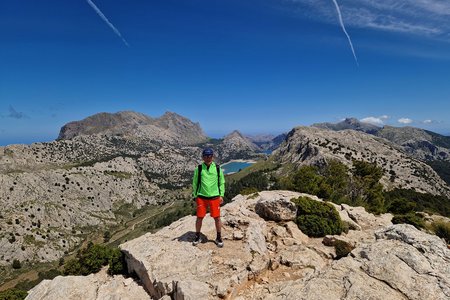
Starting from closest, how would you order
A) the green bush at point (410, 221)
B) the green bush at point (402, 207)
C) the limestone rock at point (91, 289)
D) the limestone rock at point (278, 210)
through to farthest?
1. the limestone rock at point (91, 289)
2. the limestone rock at point (278, 210)
3. the green bush at point (410, 221)
4. the green bush at point (402, 207)

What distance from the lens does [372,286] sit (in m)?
12.6

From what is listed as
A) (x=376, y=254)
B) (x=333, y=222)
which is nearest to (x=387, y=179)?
(x=333, y=222)

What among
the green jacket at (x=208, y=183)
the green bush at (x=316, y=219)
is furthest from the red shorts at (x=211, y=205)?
the green bush at (x=316, y=219)

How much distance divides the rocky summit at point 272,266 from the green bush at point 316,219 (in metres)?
0.88

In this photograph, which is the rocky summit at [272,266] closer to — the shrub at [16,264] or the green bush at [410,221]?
the green bush at [410,221]

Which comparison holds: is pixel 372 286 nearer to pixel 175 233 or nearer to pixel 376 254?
pixel 376 254

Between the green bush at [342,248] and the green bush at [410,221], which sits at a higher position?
the green bush at [342,248]

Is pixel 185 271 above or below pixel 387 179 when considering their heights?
above

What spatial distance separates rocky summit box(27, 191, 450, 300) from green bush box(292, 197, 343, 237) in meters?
0.88

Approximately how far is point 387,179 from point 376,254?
197 m

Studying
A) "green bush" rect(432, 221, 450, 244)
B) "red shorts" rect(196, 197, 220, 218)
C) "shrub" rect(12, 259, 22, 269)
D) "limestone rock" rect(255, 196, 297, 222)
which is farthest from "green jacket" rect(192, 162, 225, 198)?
"shrub" rect(12, 259, 22, 269)

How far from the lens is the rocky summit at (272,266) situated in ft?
42.1

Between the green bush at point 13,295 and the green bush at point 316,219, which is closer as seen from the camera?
the green bush at point 316,219

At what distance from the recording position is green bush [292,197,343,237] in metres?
25.0
